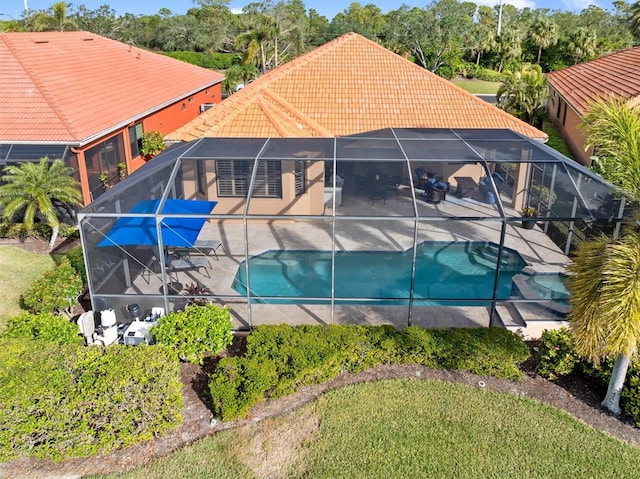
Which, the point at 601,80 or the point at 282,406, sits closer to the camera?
the point at 282,406

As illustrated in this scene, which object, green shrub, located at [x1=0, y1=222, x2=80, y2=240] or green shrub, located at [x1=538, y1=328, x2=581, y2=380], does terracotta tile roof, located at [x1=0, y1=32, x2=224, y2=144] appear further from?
green shrub, located at [x1=538, y1=328, x2=581, y2=380]

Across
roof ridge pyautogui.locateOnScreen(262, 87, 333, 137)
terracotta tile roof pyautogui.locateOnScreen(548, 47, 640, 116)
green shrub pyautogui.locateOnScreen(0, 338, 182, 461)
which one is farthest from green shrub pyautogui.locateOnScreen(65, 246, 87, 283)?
terracotta tile roof pyautogui.locateOnScreen(548, 47, 640, 116)

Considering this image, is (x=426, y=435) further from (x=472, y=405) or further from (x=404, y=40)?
(x=404, y=40)

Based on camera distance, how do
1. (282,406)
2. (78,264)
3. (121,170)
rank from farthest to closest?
(121,170)
(78,264)
(282,406)

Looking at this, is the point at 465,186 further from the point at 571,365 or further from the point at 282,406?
the point at 282,406

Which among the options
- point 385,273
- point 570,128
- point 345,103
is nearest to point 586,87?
point 570,128

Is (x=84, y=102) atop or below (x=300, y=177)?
atop
